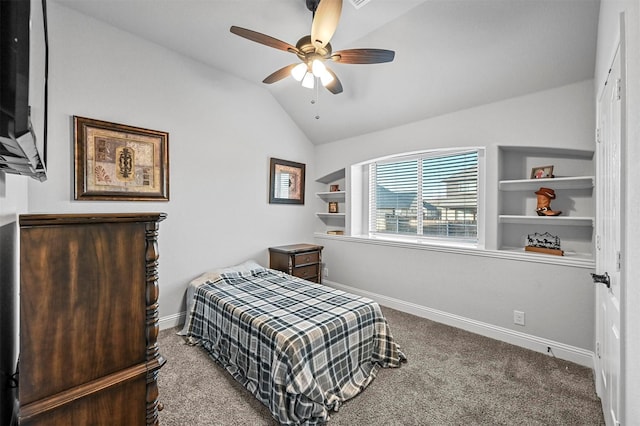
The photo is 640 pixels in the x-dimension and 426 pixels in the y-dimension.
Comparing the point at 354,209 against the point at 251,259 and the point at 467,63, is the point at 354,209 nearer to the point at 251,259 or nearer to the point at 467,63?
the point at 251,259

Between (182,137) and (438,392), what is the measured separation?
3400 mm

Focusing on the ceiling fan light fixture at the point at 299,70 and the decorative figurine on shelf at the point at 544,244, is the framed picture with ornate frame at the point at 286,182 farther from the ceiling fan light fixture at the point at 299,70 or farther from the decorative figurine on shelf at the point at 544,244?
the decorative figurine on shelf at the point at 544,244

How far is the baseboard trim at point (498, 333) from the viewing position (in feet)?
8.13

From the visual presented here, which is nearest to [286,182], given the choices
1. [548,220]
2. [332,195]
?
[332,195]

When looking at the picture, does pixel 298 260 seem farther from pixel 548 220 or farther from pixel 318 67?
pixel 548 220

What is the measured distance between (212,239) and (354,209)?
6.89 feet

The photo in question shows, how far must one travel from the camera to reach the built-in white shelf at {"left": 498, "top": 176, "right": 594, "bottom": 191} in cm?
254

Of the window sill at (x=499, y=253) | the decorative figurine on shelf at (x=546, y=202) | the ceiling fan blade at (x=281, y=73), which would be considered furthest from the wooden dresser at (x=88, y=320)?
the decorative figurine on shelf at (x=546, y=202)

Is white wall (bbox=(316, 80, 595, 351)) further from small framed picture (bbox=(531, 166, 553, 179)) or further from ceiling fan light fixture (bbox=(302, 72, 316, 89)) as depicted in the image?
ceiling fan light fixture (bbox=(302, 72, 316, 89))

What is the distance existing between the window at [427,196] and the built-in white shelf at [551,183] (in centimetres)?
40

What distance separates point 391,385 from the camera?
213 cm

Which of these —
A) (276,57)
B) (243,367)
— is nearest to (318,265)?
(243,367)

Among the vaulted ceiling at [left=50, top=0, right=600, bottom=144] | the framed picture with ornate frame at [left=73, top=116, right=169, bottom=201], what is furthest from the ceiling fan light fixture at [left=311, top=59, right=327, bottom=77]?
the framed picture with ornate frame at [left=73, top=116, right=169, bottom=201]

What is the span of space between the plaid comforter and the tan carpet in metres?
0.11
